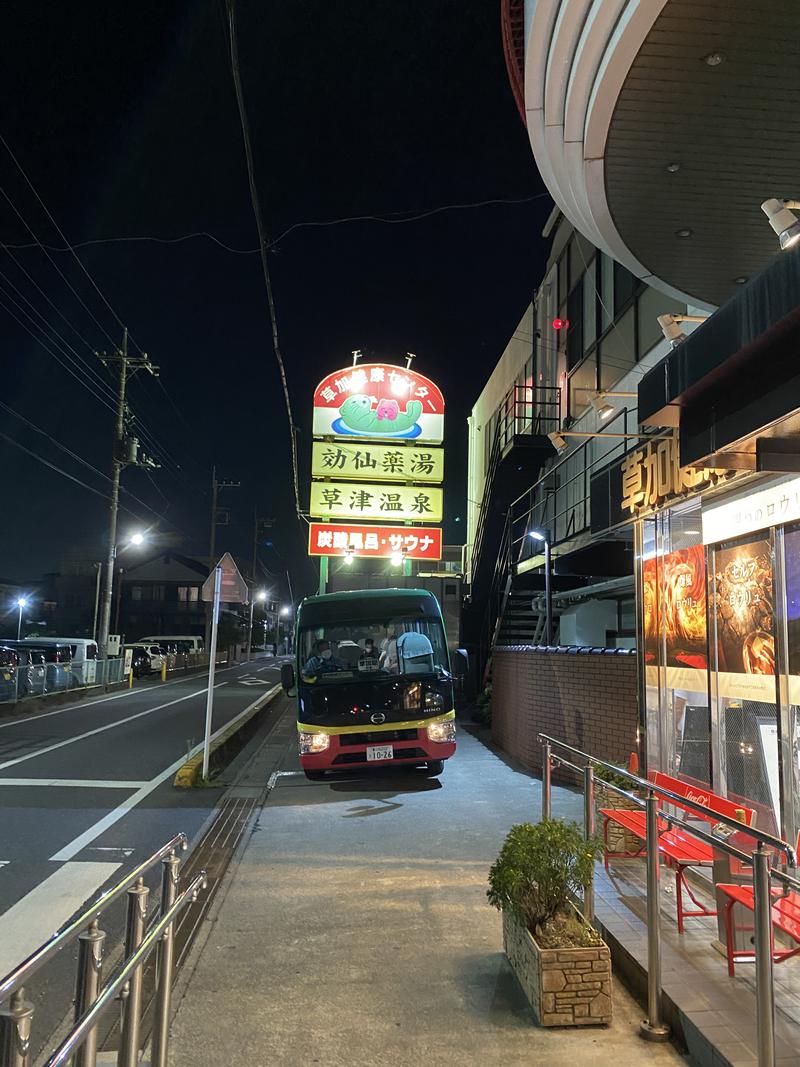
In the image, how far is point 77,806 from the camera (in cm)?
968

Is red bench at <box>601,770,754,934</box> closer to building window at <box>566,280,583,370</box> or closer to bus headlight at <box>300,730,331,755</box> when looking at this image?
bus headlight at <box>300,730,331,755</box>

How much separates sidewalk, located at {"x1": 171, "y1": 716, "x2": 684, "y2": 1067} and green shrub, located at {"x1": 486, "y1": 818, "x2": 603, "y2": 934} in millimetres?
529

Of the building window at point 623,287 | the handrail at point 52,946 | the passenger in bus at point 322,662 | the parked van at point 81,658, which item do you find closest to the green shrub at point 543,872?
the handrail at point 52,946

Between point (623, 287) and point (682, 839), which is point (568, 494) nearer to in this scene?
point (623, 287)

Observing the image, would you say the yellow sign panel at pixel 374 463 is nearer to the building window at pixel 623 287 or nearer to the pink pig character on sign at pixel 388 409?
the pink pig character on sign at pixel 388 409

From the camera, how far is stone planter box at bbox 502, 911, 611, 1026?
4.00 metres

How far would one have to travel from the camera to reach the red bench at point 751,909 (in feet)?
12.4

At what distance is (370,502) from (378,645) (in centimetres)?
781

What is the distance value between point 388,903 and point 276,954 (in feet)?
4.20

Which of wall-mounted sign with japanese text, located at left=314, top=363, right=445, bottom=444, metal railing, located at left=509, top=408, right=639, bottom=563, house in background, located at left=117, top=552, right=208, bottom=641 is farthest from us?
house in background, located at left=117, top=552, right=208, bottom=641

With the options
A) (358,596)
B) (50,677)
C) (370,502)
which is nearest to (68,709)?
(50,677)

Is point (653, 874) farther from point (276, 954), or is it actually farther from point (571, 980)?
point (276, 954)

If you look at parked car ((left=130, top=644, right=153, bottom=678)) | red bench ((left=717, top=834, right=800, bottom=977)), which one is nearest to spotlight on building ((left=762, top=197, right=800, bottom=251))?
red bench ((left=717, top=834, right=800, bottom=977))

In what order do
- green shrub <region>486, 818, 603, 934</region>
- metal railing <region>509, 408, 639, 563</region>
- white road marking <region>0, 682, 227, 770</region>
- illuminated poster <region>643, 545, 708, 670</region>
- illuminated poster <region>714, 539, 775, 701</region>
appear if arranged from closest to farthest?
green shrub <region>486, 818, 603, 934</region> < illuminated poster <region>714, 539, 775, 701</region> < illuminated poster <region>643, 545, 708, 670</region> < white road marking <region>0, 682, 227, 770</region> < metal railing <region>509, 408, 639, 563</region>
